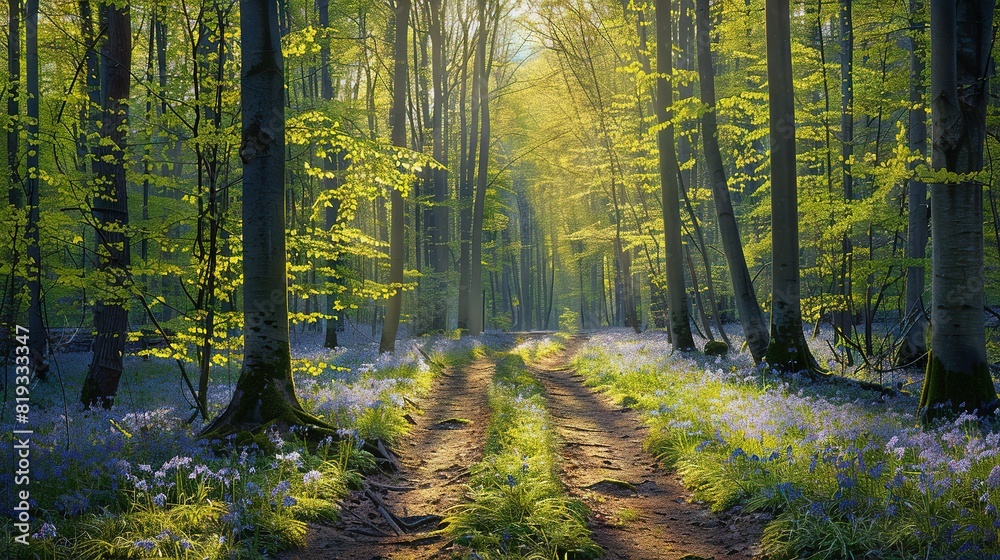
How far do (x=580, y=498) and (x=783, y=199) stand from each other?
25.1ft

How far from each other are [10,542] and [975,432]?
793 cm

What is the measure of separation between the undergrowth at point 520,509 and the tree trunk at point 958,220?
4.54 m

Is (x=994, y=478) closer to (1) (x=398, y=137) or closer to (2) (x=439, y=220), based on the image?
(1) (x=398, y=137)

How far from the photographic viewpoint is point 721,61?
102 feet

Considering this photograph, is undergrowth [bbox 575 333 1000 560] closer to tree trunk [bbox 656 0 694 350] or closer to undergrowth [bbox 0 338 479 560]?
undergrowth [bbox 0 338 479 560]

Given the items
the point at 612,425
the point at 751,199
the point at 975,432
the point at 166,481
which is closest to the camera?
the point at 166,481

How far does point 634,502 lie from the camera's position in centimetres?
599

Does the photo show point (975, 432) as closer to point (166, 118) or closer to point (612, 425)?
point (612, 425)

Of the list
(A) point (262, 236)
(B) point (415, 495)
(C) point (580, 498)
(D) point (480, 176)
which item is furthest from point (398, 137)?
(C) point (580, 498)

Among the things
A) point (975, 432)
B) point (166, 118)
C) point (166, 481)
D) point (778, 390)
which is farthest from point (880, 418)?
point (166, 118)

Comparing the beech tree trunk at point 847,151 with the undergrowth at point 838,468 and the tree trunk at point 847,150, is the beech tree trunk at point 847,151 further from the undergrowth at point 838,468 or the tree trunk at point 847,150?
the undergrowth at point 838,468

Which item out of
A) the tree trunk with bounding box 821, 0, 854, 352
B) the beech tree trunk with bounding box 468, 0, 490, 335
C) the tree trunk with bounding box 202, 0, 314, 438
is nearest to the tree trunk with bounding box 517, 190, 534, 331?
the beech tree trunk with bounding box 468, 0, 490, 335

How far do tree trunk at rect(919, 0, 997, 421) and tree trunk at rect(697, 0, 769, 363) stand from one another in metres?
5.26

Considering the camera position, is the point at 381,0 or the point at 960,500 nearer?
the point at 960,500
